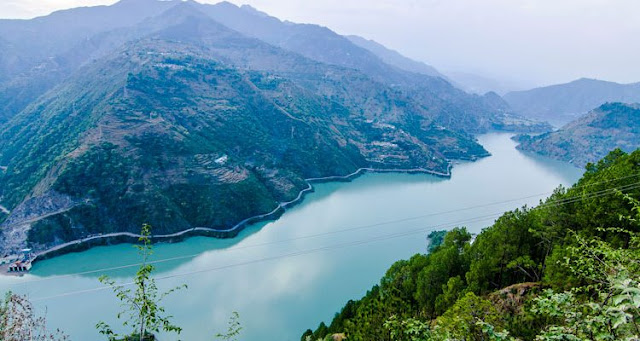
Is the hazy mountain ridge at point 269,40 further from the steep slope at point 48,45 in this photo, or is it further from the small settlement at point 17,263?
the small settlement at point 17,263

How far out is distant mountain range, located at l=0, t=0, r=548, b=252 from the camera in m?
29.9

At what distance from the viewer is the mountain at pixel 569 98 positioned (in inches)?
5581

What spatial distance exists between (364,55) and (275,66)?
56240mm

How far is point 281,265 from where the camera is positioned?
25.7m

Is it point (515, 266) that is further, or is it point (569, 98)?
point (569, 98)

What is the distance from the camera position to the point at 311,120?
57031 mm

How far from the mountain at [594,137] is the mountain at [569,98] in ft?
199

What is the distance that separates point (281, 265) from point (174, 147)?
17676 mm

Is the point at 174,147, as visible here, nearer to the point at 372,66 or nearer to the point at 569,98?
the point at 372,66

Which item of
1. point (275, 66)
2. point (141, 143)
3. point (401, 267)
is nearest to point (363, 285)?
point (401, 267)

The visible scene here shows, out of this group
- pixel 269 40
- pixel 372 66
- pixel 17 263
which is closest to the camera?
pixel 17 263

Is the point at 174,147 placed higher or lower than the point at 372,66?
lower

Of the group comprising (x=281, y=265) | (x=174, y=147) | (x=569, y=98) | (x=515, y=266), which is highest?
(x=569, y=98)

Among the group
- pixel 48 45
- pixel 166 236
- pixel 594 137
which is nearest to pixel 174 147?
pixel 166 236
